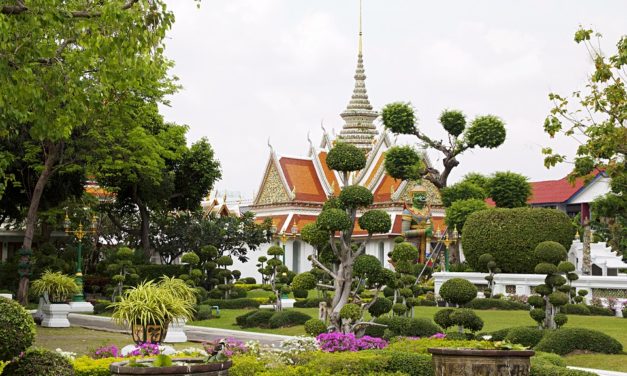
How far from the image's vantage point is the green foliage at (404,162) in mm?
42281

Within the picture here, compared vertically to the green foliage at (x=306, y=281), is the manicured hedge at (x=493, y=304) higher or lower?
lower

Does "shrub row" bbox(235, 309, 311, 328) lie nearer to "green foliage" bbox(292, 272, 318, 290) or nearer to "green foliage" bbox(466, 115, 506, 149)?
"green foliage" bbox(292, 272, 318, 290)

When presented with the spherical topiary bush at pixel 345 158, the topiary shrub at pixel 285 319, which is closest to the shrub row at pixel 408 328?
the spherical topiary bush at pixel 345 158

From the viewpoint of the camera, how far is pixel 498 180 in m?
40.2

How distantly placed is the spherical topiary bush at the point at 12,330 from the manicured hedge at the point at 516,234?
24.1 metres

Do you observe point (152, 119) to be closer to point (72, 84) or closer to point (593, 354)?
point (72, 84)

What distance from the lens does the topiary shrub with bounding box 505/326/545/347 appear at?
59.4ft

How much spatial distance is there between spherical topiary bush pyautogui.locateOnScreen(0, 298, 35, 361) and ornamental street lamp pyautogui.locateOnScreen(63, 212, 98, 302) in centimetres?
2015

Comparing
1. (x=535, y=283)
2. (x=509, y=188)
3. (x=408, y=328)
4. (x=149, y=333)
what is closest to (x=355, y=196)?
(x=408, y=328)

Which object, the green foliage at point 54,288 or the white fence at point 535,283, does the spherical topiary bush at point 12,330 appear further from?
the white fence at point 535,283

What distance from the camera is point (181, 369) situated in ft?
34.5

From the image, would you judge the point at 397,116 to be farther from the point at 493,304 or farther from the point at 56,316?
the point at 56,316

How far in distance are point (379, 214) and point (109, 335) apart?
8002mm

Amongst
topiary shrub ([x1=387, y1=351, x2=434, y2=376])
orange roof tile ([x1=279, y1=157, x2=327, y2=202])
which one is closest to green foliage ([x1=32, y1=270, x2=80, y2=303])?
topiary shrub ([x1=387, y1=351, x2=434, y2=376])
